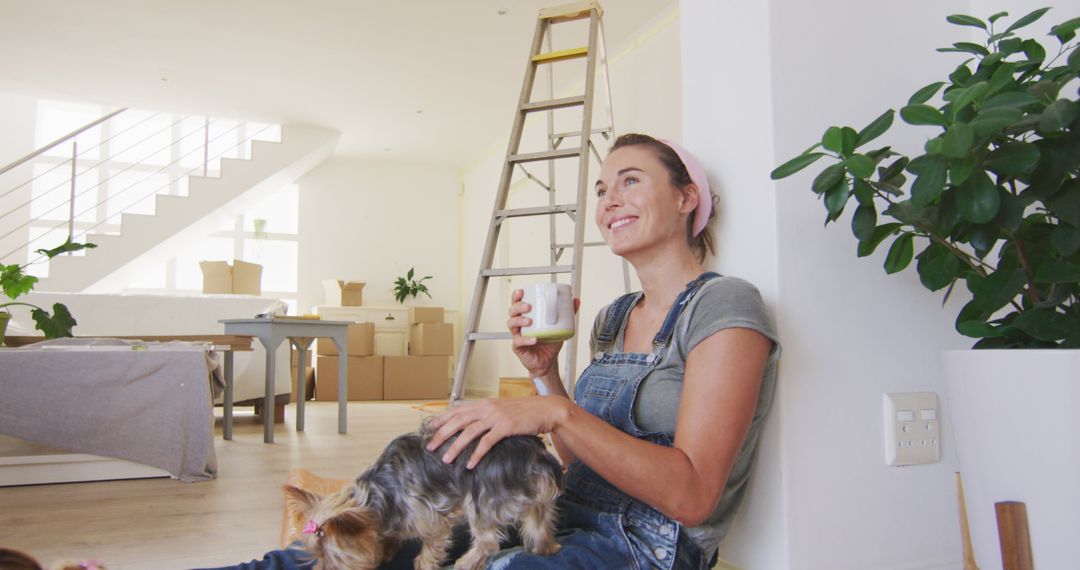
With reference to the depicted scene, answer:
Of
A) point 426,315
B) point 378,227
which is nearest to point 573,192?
point 426,315

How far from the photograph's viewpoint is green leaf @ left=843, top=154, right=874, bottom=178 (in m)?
0.95

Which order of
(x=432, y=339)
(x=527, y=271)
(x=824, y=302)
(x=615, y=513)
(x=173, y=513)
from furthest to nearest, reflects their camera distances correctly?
(x=432, y=339)
(x=527, y=271)
(x=173, y=513)
(x=824, y=302)
(x=615, y=513)

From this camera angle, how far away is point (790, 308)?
122 cm

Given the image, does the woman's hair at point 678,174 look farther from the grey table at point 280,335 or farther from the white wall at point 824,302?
the grey table at point 280,335

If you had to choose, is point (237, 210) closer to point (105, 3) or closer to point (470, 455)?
point (105, 3)

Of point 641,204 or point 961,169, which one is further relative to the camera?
point 641,204

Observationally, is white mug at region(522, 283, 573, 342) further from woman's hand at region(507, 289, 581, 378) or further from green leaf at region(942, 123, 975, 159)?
green leaf at region(942, 123, 975, 159)

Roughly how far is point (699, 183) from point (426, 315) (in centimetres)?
715

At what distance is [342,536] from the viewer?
3.28ft

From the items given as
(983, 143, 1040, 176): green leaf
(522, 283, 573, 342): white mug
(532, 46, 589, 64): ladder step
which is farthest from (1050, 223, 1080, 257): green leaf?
(532, 46, 589, 64): ladder step

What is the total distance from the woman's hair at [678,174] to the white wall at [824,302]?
3cm

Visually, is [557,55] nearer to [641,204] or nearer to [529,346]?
[641,204]

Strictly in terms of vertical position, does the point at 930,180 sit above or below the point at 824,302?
above

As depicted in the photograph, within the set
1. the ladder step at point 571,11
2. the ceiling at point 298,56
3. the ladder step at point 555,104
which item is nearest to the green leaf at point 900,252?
the ladder step at point 555,104
